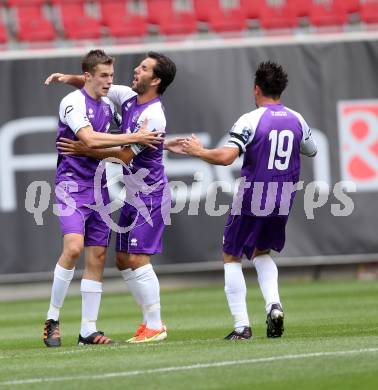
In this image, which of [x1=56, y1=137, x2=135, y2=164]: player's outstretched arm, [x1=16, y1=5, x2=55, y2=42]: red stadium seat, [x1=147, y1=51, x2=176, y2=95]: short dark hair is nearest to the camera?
[x1=56, y1=137, x2=135, y2=164]: player's outstretched arm

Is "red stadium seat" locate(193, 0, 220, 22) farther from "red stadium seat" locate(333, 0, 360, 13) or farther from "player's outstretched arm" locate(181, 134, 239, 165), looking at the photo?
"player's outstretched arm" locate(181, 134, 239, 165)

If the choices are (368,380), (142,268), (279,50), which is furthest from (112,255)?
(368,380)

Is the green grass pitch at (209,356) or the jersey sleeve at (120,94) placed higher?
the jersey sleeve at (120,94)

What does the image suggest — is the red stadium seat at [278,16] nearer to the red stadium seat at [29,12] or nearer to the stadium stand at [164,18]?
the stadium stand at [164,18]

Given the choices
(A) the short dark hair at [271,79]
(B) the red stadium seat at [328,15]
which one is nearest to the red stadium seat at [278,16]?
(B) the red stadium seat at [328,15]

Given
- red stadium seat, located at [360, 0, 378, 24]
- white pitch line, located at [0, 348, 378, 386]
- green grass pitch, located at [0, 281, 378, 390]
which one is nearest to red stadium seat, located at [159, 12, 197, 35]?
red stadium seat, located at [360, 0, 378, 24]

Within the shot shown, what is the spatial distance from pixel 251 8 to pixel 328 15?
127cm

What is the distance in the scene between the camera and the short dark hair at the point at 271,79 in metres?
8.75

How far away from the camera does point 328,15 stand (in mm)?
17719

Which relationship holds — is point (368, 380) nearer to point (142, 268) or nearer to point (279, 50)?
point (142, 268)

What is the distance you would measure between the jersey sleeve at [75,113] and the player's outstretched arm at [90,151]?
136 millimetres

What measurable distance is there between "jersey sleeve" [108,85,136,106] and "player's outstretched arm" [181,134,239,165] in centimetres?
125

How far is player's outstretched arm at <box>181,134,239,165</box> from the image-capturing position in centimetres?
822

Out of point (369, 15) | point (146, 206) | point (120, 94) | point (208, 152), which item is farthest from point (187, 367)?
point (369, 15)
